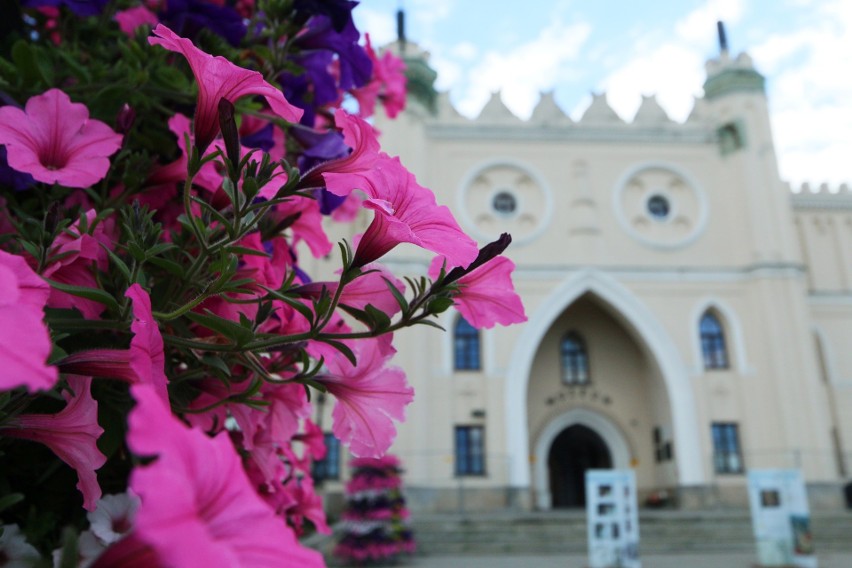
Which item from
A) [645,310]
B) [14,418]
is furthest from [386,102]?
[645,310]

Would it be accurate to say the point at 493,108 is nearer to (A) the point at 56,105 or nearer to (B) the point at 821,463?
(B) the point at 821,463

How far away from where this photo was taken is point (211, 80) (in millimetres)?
671

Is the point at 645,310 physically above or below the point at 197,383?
above

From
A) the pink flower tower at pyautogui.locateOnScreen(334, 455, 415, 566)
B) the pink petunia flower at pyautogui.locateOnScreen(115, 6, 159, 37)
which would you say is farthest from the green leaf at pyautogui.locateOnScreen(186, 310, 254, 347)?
the pink flower tower at pyautogui.locateOnScreen(334, 455, 415, 566)

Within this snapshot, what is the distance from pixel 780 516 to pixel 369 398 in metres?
11.2

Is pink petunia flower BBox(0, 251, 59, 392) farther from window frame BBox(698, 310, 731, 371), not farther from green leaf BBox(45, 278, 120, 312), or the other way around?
window frame BBox(698, 310, 731, 371)

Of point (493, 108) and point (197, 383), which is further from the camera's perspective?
point (493, 108)

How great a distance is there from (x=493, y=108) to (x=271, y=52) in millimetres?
19009

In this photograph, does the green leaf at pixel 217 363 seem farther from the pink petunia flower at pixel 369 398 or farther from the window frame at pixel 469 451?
the window frame at pixel 469 451

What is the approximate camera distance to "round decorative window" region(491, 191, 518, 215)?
1869 cm

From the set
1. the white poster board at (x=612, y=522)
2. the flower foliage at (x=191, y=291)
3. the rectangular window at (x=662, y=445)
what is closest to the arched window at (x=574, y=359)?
the rectangular window at (x=662, y=445)

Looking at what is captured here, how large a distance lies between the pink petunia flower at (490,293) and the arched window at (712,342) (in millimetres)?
18113

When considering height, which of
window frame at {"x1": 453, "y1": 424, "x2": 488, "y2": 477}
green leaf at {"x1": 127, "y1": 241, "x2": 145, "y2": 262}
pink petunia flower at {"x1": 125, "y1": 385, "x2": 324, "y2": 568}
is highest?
window frame at {"x1": 453, "y1": 424, "x2": 488, "y2": 477}

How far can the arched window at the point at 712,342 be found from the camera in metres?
17.4
